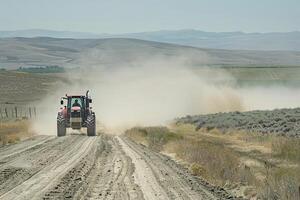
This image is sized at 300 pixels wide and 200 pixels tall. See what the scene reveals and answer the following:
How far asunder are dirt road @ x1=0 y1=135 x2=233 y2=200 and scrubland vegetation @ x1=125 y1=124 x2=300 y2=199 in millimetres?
792

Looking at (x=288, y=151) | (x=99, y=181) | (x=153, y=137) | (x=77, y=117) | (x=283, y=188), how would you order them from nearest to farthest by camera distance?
1. (x=283, y=188)
2. (x=99, y=181)
3. (x=288, y=151)
4. (x=153, y=137)
5. (x=77, y=117)

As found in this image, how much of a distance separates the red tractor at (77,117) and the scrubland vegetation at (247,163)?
3361mm

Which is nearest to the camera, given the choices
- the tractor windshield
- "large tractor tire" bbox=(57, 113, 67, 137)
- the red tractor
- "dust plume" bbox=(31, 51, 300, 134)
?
the red tractor

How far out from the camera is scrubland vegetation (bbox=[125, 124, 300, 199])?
51.7 ft

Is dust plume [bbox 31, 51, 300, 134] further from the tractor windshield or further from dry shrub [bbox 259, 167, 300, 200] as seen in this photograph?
dry shrub [bbox 259, 167, 300, 200]

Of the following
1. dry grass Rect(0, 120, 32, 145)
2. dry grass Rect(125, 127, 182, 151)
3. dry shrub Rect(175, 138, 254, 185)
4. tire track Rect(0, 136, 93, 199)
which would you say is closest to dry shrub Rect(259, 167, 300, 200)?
dry shrub Rect(175, 138, 254, 185)

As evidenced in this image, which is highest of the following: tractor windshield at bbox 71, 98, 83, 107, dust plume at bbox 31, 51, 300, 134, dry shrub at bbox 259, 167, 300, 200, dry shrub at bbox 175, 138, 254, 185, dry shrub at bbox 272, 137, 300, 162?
Result: tractor windshield at bbox 71, 98, 83, 107

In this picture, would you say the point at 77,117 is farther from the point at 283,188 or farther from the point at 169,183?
the point at 283,188

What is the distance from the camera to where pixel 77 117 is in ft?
135

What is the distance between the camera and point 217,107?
88.6m

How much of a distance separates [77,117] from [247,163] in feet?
60.8

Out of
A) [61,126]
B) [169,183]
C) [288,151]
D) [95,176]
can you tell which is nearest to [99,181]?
[95,176]

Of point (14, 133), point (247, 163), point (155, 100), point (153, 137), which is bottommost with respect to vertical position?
point (155, 100)

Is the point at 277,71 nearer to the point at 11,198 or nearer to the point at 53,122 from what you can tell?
the point at 53,122
